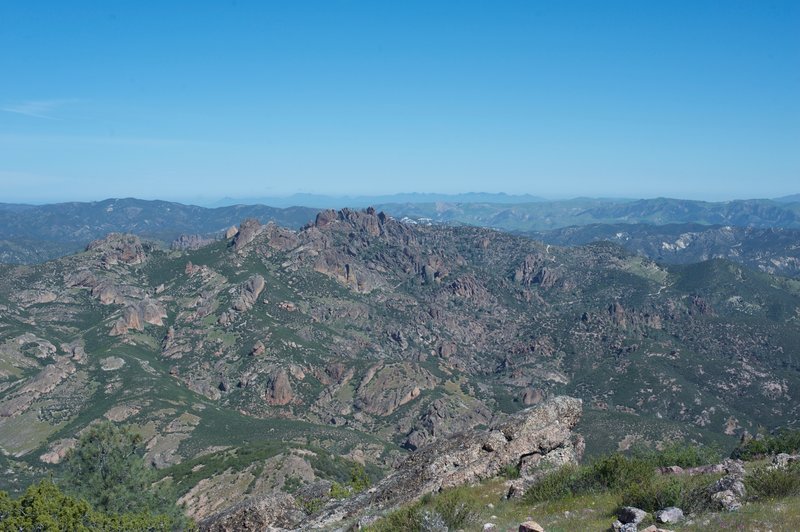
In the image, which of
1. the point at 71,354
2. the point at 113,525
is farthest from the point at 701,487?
the point at 71,354

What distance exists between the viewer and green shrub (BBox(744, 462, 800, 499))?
53.3 ft

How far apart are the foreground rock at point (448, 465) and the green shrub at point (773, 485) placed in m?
8.18

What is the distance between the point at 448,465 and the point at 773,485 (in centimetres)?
1214

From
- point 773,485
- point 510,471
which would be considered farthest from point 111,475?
point 773,485

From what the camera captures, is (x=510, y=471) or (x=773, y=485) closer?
(x=773, y=485)

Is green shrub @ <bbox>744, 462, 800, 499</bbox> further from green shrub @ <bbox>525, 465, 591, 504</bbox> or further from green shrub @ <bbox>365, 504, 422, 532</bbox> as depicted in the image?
green shrub @ <bbox>365, 504, 422, 532</bbox>

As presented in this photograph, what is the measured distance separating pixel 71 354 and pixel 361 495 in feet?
694

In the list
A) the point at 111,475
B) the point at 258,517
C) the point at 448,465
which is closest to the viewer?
the point at 448,465

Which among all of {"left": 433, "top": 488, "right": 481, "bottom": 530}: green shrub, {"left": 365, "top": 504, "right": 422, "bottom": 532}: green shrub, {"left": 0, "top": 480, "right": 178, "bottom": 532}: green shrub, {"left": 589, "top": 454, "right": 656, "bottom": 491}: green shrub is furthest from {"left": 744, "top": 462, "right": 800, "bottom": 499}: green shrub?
{"left": 0, "top": 480, "right": 178, "bottom": 532}: green shrub

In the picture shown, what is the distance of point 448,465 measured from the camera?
2400 cm

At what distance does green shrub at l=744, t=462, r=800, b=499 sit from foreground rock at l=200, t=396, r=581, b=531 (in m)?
8.18

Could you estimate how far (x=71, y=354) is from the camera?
199m

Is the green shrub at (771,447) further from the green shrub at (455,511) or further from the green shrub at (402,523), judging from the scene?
the green shrub at (402,523)

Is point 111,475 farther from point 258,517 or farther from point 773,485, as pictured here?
point 773,485
